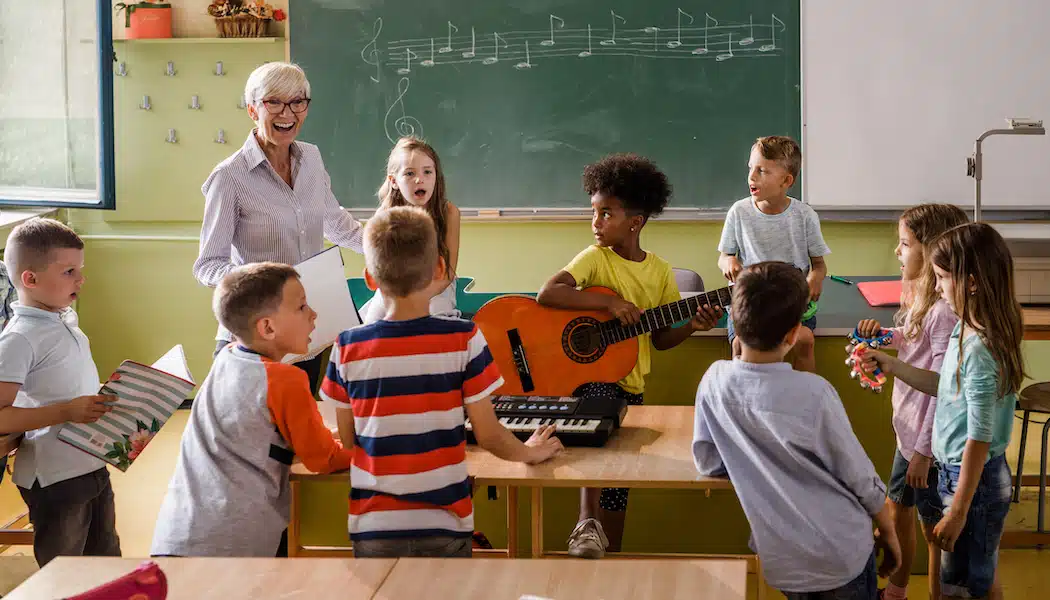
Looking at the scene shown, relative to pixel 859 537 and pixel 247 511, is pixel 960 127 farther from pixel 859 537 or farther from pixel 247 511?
pixel 247 511

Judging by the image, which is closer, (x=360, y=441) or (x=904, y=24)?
(x=360, y=441)

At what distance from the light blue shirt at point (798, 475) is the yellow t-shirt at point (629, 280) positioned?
916 millimetres

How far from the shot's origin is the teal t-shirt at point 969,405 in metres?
2.12

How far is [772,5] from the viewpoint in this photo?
4.87m

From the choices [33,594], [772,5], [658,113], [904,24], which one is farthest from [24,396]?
[904,24]

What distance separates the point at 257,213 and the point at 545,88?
8.35 feet

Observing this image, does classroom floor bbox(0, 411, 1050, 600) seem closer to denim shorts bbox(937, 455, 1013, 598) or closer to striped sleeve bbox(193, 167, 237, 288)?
denim shorts bbox(937, 455, 1013, 598)

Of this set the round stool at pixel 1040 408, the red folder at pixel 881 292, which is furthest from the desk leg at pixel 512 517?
the round stool at pixel 1040 408

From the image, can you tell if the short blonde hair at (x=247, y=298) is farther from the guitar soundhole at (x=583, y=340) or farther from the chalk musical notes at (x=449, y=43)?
the chalk musical notes at (x=449, y=43)

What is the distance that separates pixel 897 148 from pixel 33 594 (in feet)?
14.2

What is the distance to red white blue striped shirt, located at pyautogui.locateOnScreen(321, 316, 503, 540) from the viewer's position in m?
1.89

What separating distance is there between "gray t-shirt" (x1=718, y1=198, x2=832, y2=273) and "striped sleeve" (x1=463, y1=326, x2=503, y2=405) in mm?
1624

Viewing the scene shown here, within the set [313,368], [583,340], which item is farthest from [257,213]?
[583,340]

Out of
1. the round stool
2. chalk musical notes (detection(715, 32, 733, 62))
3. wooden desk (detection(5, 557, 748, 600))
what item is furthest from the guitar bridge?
chalk musical notes (detection(715, 32, 733, 62))
